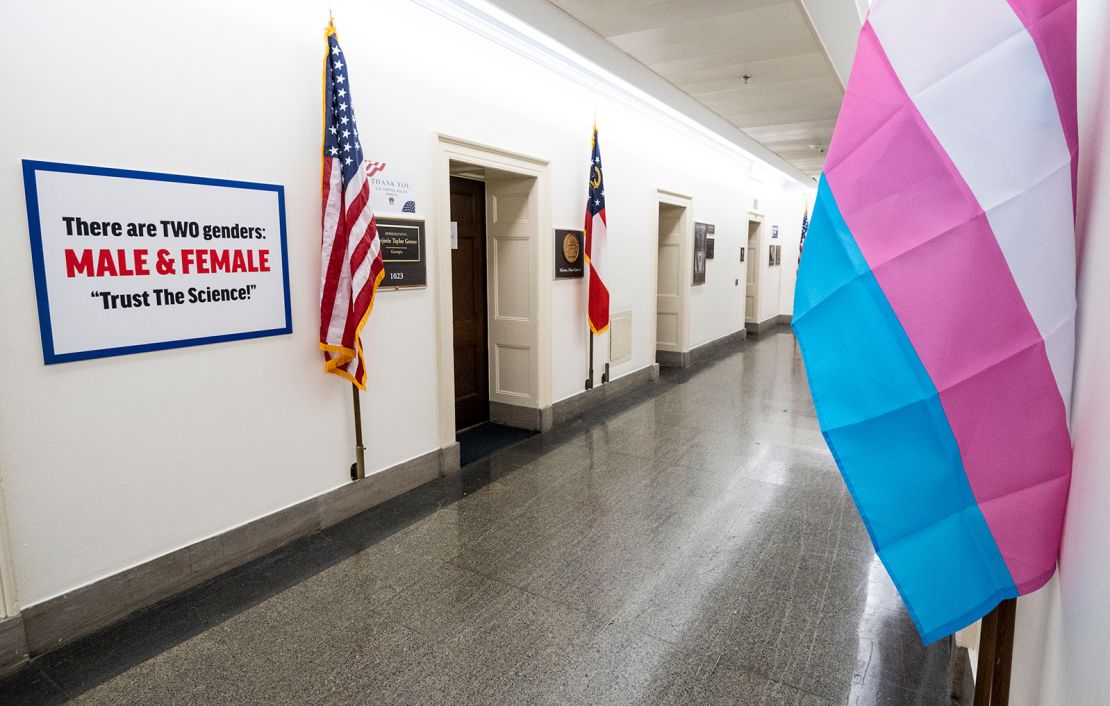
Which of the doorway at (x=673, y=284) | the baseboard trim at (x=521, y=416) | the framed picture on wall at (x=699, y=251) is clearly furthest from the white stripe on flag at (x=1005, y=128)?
the framed picture on wall at (x=699, y=251)

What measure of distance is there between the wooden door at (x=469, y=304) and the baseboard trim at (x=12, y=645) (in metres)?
3.45

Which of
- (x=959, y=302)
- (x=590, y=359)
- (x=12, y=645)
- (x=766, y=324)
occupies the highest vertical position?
(x=959, y=302)

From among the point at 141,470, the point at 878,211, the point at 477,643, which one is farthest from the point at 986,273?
the point at 141,470

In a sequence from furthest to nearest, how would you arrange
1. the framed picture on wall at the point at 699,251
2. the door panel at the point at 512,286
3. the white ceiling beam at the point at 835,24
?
the framed picture on wall at the point at 699,251 → the door panel at the point at 512,286 → the white ceiling beam at the point at 835,24

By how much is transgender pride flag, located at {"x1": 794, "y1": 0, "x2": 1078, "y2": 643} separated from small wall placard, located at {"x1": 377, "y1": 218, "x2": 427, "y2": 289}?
322cm

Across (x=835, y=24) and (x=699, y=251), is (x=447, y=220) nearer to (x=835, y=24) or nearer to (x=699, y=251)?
(x=835, y=24)

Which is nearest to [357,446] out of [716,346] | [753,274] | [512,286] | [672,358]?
[512,286]

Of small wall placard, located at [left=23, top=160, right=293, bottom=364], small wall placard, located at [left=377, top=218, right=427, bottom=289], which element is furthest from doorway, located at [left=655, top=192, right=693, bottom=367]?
small wall placard, located at [left=23, top=160, right=293, bottom=364]

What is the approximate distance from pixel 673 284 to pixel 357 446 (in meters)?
5.75

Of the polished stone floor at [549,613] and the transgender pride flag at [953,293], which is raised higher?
the transgender pride flag at [953,293]

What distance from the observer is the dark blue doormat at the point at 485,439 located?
496 centimetres

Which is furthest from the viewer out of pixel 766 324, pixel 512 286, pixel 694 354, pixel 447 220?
pixel 766 324

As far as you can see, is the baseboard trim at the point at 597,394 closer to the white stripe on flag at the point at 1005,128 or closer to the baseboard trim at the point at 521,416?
the baseboard trim at the point at 521,416

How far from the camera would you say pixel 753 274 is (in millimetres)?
12172
